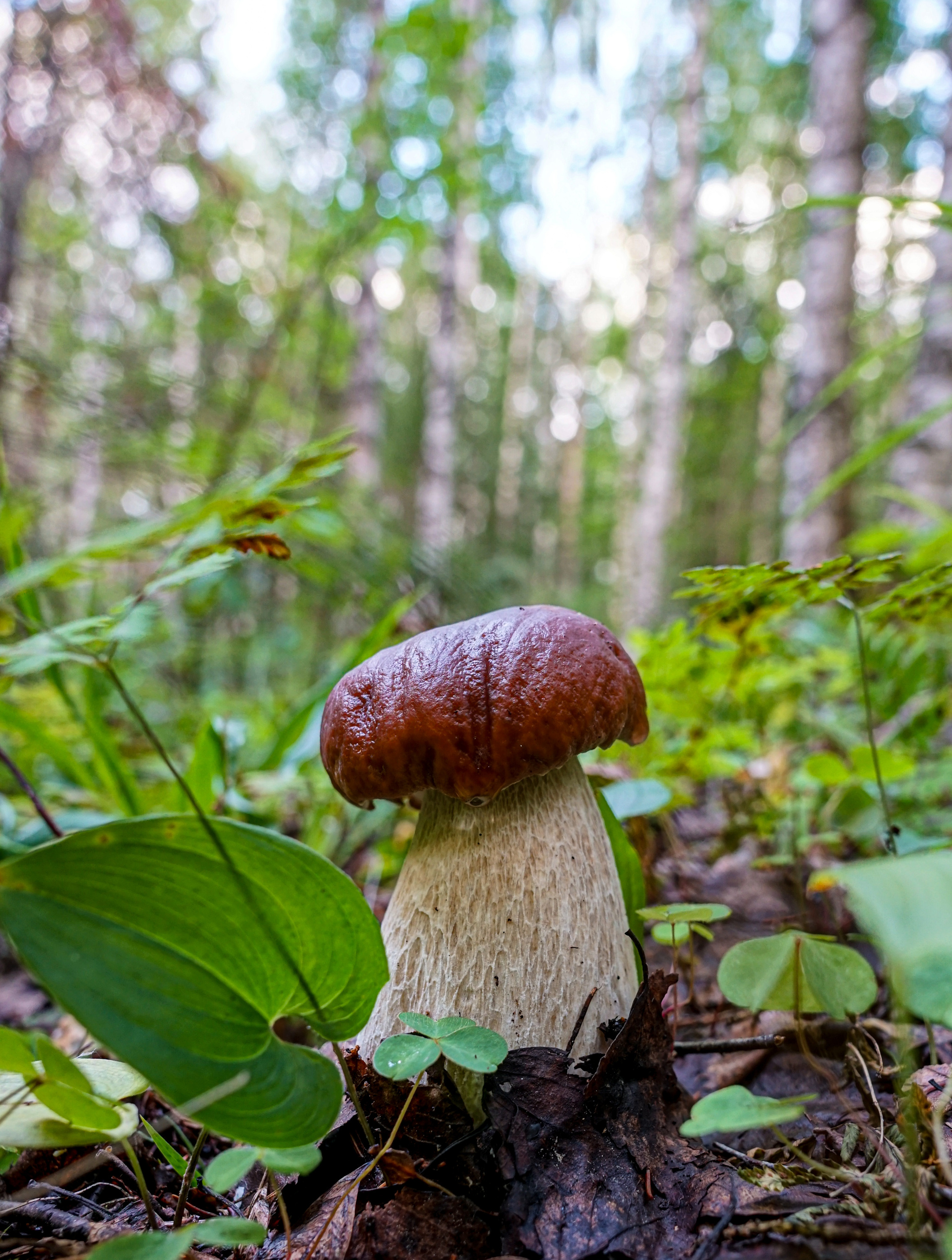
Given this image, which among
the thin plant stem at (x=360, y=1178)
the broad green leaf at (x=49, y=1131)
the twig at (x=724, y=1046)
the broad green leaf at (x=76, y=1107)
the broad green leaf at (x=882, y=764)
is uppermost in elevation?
the broad green leaf at (x=882, y=764)

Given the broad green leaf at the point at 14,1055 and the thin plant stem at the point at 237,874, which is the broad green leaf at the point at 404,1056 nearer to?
the thin plant stem at the point at 237,874

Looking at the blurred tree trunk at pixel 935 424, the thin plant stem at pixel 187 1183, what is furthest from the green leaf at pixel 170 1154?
the blurred tree trunk at pixel 935 424

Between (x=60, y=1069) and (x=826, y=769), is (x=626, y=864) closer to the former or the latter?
(x=826, y=769)

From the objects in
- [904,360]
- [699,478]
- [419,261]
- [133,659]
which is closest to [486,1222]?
[133,659]

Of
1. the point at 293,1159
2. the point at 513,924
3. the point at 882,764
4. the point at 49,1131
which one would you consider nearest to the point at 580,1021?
the point at 513,924

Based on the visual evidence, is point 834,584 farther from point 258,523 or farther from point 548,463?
point 548,463

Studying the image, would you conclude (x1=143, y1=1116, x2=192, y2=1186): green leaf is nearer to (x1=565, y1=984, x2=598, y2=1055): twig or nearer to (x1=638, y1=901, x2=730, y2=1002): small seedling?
(x1=565, y1=984, x2=598, y2=1055): twig
